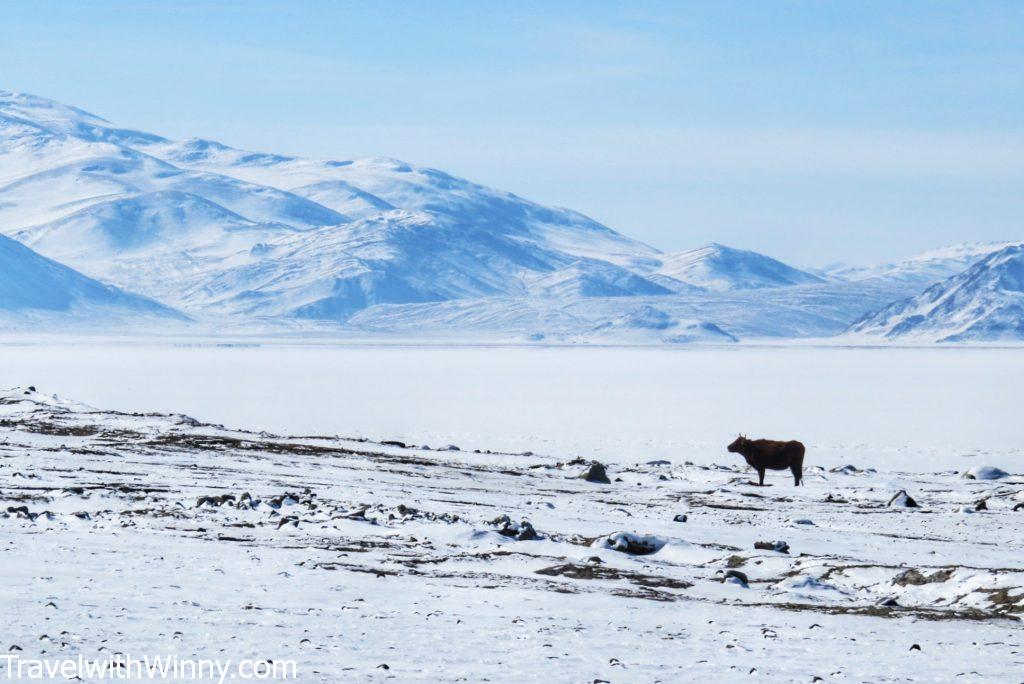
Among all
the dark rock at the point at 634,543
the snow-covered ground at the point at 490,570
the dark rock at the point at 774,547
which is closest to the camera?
the snow-covered ground at the point at 490,570

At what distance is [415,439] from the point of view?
64.3m

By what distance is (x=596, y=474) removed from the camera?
3953 cm

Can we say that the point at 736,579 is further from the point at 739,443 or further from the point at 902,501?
the point at 739,443

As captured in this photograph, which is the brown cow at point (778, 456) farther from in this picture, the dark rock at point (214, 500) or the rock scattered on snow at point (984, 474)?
the dark rock at point (214, 500)

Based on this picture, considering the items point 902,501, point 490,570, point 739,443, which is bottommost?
point 902,501

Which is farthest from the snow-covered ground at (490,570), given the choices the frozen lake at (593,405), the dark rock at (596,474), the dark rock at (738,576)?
the frozen lake at (593,405)

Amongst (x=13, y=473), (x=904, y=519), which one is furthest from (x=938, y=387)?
(x=13, y=473)

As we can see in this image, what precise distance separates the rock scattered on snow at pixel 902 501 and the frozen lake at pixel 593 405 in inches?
824

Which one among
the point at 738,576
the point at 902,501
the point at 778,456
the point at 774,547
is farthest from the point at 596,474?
the point at 738,576

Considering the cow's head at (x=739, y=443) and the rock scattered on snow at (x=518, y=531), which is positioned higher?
the cow's head at (x=739, y=443)

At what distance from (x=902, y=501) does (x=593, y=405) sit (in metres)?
62.6

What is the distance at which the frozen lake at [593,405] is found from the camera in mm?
64812

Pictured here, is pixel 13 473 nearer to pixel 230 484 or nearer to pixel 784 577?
pixel 230 484

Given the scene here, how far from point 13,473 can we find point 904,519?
19613 millimetres
